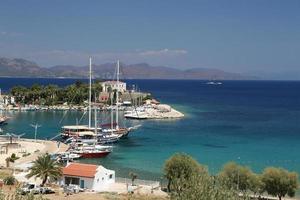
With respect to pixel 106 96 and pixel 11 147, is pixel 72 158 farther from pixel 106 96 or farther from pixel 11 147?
pixel 106 96

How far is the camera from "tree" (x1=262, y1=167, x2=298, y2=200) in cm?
4034

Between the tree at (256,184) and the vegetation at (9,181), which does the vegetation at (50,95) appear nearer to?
the vegetation at (9,181)

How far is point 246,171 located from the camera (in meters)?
41.8

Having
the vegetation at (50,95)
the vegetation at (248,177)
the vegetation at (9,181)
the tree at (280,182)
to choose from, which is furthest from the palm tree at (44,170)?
the vegetation at (50,95)

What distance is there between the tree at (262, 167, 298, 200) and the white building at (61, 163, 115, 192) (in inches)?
567

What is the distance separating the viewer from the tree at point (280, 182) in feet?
132

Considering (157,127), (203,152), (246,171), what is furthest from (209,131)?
(246,171)

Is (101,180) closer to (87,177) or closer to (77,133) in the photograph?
(87,177)

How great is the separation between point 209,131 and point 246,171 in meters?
54.0

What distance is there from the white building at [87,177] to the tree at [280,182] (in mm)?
14406

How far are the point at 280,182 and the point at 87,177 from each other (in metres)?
16.8

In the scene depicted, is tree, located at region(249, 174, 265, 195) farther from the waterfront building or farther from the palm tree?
the waterfront building

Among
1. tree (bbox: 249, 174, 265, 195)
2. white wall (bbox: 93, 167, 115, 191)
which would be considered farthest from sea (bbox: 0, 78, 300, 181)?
tree (bbox: 249, 174, 265, 195)

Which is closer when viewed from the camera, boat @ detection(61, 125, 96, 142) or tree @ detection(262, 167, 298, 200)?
tree @ detection(262, 167, 298, 200)
